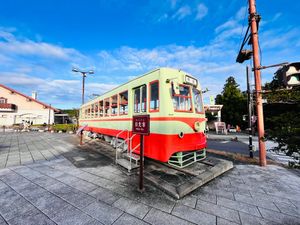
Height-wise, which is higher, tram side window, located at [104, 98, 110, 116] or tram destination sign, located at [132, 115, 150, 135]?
tram side window, located at [104, 98, 110, 116]

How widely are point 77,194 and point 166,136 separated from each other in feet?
8.27

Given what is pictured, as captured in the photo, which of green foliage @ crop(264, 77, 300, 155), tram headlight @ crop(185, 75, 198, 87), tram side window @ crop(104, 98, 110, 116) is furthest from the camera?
tram side window @ crop(104, 98, 110, 116)

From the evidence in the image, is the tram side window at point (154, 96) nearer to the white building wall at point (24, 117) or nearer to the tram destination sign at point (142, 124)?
the tram destination sign at point (142, 124)

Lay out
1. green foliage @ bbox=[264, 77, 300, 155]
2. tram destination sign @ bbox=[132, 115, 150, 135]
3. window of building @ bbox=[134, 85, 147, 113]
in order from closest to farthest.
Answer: green foliage @ bbox=[264, 77, 300, 155] → tram destination sign @ bbox=[132, 115, 150, 135] → window of building @ bbox=[134, 85, 147, 113]

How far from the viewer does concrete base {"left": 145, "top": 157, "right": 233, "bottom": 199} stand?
3.33 metres

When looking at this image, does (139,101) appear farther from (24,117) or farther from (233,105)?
(24,117)

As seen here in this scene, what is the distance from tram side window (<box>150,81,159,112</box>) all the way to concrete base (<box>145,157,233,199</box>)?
6.41ft

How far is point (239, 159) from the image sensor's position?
6.43 m

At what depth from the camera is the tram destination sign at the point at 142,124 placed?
10.8 ft

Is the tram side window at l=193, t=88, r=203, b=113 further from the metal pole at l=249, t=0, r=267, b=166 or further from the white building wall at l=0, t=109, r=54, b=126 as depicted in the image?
the white building wall at l=0, t=109, r=54, b=126

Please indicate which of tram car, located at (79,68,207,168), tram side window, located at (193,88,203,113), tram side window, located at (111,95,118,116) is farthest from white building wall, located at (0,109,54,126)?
tram side window, located at (193,88,203,113)

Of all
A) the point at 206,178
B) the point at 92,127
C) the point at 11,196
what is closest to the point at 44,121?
the point at 92,127

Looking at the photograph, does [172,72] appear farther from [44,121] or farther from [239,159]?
[44,121]

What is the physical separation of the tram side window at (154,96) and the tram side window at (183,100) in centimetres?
58
